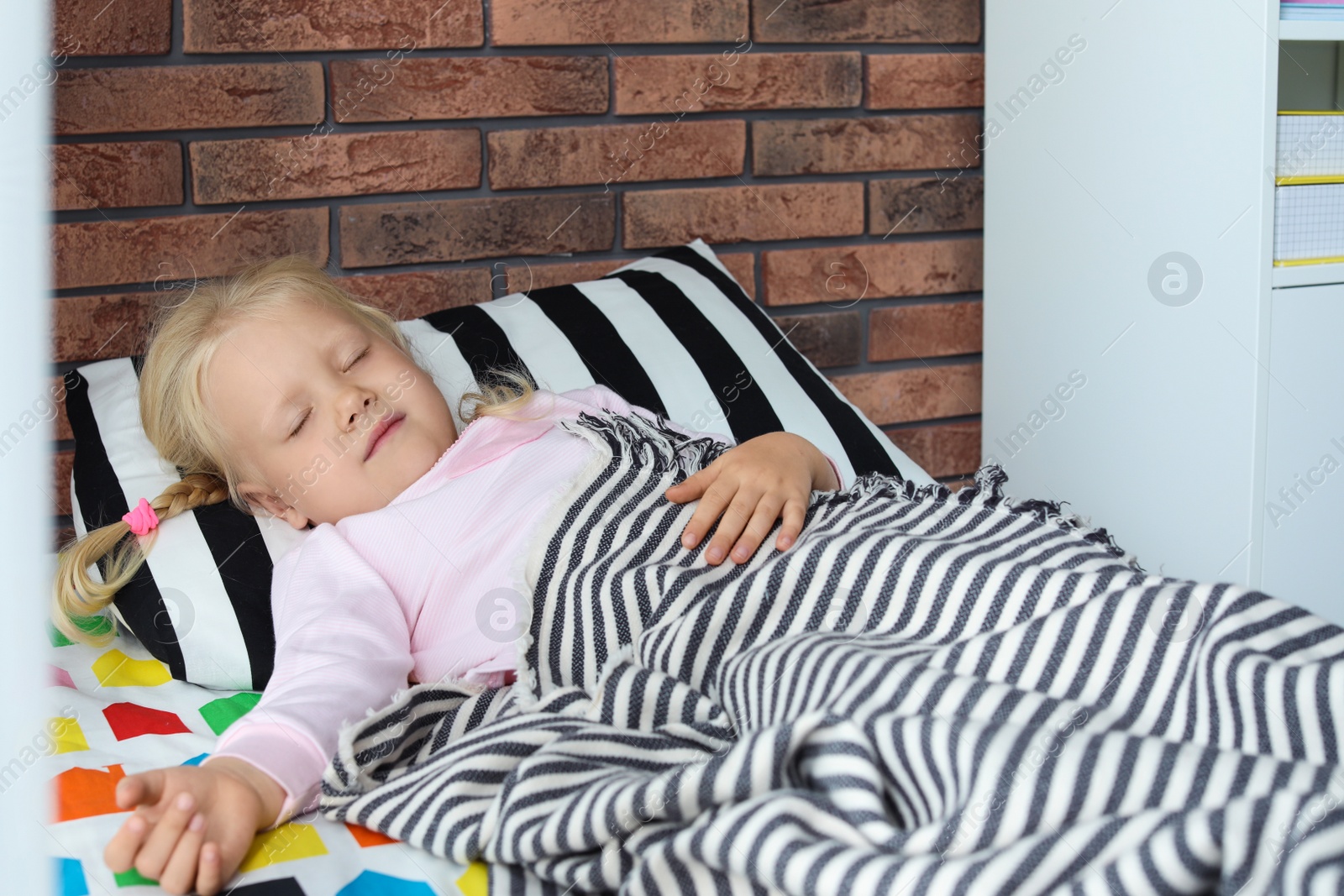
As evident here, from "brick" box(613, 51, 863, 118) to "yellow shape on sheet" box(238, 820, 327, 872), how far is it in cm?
114

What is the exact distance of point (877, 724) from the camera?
1.77ft

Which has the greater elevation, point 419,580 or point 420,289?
point 420,289

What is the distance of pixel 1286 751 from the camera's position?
0.54 metres

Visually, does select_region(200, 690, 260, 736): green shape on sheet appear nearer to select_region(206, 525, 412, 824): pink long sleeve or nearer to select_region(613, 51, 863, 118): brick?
select_region(206, 525, 412, 824): pink long sleeve

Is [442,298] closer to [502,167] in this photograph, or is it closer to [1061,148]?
[502,167]

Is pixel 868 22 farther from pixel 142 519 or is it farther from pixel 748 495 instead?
pixel 142 519

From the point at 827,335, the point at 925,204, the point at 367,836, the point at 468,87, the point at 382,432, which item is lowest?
the point at 367,836

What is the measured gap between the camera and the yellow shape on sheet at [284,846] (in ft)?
2.08

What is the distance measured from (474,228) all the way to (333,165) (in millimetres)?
205

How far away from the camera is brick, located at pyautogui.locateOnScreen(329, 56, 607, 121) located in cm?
140

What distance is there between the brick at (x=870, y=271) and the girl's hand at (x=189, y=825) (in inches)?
46.3

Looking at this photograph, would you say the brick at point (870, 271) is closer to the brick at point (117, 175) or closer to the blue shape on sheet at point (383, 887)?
the brick at point (117, 175)

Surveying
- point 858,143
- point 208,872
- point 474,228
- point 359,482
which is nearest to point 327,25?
point 474,228

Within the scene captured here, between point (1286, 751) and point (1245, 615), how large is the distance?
98 mm
